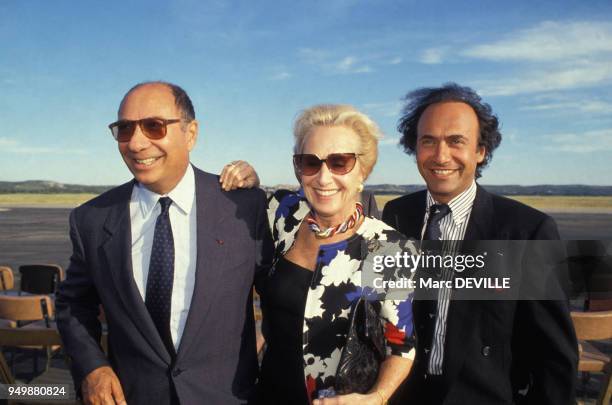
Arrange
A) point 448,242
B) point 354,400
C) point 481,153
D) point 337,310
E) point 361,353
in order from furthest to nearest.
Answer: point 481,153 → point 448,242 → point 337,310 → point 361,353 → point 354,400

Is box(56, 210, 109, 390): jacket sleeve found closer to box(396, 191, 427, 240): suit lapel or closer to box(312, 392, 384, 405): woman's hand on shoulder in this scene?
box(312, 392, 384, 405): woman's hand on shoulder

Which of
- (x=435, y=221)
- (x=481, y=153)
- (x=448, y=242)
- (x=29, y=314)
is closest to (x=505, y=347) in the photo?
(x=448, y=242)

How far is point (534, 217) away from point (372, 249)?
A: 0.91 m

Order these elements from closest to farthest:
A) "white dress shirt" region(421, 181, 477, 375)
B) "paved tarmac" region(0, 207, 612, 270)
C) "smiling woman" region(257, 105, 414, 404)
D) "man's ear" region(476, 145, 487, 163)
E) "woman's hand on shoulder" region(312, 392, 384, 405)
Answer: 1. "woman's hand on shoulder" region(312, 392, 384, 405)
2. "smiling woman" region(257, 105, 414, 404)
3. "white dress shirt" region(421, 181, 477, 375)
4. "man's ear" region(476, 145, 487, 163)
5. "paved tarmac" region(0, 207, 612, 270)

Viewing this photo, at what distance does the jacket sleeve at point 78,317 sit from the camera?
2.54 meters

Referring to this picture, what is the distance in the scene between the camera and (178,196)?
2.59 m

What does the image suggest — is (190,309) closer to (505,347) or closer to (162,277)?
(162,277)

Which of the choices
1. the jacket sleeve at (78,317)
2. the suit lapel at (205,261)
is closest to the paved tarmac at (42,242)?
the jacket sleeve at (78,317)

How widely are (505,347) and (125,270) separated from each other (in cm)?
205

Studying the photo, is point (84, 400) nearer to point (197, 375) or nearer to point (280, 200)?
point (197, 375)

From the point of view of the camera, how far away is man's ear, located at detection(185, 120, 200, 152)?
2.64 meters

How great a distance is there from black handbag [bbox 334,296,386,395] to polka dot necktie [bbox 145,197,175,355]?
932 mm

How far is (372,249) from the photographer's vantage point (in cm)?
231

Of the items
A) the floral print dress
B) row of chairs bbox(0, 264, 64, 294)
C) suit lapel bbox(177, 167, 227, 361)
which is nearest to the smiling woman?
the floral print dress
